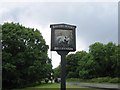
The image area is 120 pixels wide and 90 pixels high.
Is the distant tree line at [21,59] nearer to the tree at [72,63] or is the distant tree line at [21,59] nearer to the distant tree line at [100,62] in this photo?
the distant tree line at [100,62]

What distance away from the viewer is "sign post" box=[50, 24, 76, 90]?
1002 centimetres

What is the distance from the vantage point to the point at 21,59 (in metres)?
35.4

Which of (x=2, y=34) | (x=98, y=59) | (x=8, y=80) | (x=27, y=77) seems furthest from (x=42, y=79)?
(x=98, y=59)

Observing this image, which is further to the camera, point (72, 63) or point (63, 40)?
point (72, 63)

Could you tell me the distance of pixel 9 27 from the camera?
38219 millimetres

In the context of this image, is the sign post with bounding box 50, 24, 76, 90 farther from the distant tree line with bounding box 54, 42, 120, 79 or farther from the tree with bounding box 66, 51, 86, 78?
the tree with bounding box 66, 51, 86, 78

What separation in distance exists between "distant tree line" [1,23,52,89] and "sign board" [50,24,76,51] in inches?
944

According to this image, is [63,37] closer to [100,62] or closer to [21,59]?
[21,59]

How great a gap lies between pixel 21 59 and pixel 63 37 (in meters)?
25.9

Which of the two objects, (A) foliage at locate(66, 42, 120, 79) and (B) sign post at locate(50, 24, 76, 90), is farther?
(A) foliage at locate(66, 42, 120, 79)

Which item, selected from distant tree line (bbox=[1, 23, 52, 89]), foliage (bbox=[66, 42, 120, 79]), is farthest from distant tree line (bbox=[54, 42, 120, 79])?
distant tree line (bbox=[1, 23, 52, 89])

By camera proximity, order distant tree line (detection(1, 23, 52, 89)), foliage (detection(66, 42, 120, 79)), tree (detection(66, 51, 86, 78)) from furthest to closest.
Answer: tree (detection(66, 51, 86, 78)) → foliage (detection(66, 42, 120, 79)) → distant tree line (detection(1, 23, 52, 89))

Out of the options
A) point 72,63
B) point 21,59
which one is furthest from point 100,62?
point 21,59

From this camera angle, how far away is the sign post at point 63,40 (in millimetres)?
10016
